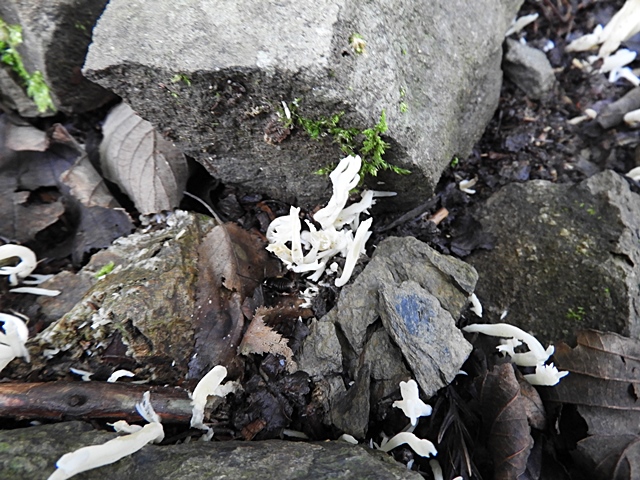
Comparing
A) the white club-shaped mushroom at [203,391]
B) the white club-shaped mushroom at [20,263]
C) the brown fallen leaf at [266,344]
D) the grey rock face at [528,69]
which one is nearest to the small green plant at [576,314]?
the brown fallen leaf at [266,344]

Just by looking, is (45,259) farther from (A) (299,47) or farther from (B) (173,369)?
(A) (299,47)

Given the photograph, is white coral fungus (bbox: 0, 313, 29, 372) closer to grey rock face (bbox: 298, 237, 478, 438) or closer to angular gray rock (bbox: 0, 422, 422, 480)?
angular gray rock (bbox: 0, 422, 422, 480)

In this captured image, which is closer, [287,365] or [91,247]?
[287,365]

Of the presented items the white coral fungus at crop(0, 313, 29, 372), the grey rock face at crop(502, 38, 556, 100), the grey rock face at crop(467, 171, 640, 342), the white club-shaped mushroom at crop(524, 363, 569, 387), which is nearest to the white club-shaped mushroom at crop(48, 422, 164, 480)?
the white coral fungus at crop(0, 313, 29, 372)

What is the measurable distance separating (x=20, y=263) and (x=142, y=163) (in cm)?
74

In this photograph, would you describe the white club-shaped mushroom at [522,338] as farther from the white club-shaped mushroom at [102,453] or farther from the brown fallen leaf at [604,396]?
the white club-shaped mushroom at [102,453]

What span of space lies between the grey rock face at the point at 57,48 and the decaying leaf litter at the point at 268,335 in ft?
0.63

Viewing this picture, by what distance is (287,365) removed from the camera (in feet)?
6.89

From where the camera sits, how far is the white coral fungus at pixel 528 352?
80.4 inches

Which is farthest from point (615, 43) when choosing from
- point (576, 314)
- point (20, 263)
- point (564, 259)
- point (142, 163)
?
point (20, 263)

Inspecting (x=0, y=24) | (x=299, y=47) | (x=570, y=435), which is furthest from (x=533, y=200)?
(x=0, y=24)

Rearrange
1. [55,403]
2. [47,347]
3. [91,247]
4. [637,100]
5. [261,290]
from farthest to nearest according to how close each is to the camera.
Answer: [637,100], [91,247], [261,290], [47,347], [55,403]

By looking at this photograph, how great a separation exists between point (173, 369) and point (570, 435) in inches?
67.3

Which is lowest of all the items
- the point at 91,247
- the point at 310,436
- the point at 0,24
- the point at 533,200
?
the point at 310,436
